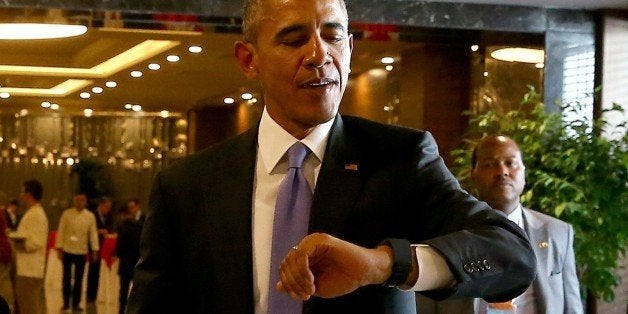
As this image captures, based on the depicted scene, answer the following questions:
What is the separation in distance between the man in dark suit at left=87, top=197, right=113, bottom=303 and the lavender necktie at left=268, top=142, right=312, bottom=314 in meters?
12.1

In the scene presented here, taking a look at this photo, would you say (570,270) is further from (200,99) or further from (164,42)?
(200,99)

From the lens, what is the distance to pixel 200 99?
620 inches

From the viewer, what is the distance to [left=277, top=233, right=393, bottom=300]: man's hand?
120 cm

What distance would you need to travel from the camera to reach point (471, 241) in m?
1.34

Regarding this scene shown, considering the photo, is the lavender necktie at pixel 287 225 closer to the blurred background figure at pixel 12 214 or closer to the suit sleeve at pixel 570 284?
the suit sleeve at pixel 570 284

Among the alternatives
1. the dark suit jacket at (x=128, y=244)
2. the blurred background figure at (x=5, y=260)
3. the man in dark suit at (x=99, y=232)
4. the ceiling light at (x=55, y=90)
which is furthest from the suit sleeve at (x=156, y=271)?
the ceiling light at (x=55, y=90)

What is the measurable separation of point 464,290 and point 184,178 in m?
0.53

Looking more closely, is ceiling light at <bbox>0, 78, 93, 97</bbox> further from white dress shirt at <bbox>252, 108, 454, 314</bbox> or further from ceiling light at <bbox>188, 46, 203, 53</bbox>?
white dress shirt at <bbox>252, 108, 454, 314</bbox>

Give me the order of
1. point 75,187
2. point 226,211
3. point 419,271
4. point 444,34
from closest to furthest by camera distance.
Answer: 1. point 419,271
2. point 226,211
3. point 444,34
4. point 75,187

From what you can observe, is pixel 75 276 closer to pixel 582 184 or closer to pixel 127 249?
pixel 127 249

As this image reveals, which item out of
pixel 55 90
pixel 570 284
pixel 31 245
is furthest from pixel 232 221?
pixel 55 90

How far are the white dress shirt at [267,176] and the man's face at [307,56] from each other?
68 mm

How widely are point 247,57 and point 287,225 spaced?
30cm

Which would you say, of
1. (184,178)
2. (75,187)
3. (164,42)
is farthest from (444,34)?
(75,187)
